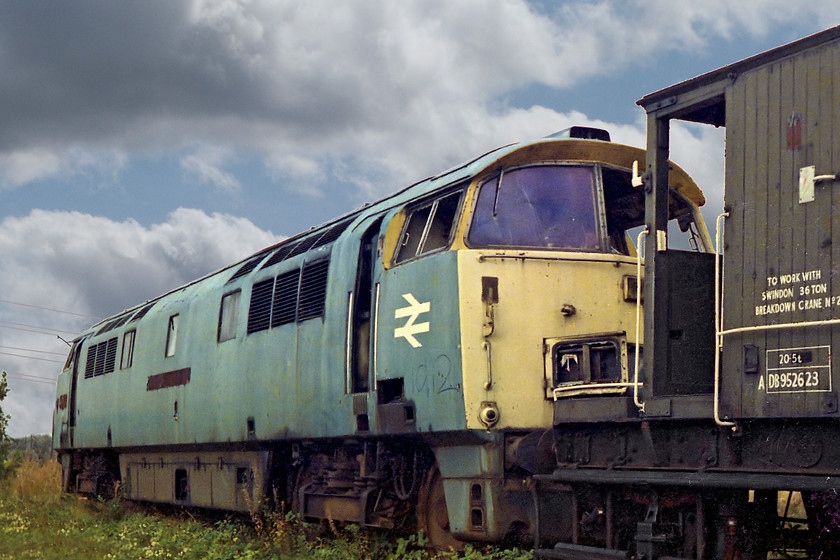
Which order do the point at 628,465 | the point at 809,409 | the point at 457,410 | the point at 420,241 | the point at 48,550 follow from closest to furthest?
1. the point at 809,409
2. the point at 628,465
3. the point at 457,410
4. the point at 420,241
5. the point at 48,550

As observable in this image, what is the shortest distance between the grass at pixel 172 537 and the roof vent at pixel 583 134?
11.8ft

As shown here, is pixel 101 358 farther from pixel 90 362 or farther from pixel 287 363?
pixel 287 363

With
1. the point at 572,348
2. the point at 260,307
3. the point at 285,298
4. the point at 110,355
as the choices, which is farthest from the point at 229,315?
the point at 110,355

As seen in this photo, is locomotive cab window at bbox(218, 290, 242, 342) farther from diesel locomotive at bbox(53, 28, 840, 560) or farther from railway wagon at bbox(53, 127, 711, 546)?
railway wagon at bbox(53, 127, 711, 546)

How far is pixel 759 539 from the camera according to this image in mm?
6453

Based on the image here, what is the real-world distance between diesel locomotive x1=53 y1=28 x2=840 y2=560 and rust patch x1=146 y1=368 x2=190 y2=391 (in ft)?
4.30

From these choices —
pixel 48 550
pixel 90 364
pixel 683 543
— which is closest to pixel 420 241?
pixel 683 543

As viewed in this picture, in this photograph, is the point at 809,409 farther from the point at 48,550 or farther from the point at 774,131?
the point at 48,550

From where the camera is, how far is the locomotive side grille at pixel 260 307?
483 inches

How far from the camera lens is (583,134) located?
30.3ft

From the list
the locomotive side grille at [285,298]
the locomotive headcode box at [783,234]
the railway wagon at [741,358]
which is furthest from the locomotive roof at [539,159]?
the locomotive headcode box at [783,234]

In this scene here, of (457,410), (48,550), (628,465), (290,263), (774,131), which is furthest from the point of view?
(48,550)

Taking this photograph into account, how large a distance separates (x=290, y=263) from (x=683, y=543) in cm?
647

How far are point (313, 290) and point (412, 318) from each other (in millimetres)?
2315
